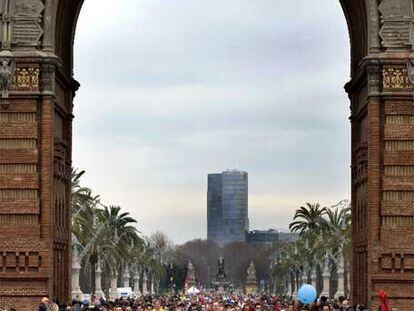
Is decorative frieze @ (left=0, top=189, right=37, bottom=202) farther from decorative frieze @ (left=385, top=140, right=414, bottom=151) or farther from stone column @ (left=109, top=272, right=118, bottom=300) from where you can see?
stone column @ (left=109, top=272, right=118, bottom=300)

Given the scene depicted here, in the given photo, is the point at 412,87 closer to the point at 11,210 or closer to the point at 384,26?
the point at 384,26

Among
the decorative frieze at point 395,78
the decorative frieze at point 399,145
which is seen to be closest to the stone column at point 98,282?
the decorative frieze at point 399,145

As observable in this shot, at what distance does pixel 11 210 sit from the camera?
1644 inches

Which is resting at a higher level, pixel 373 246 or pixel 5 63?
pixel 5 63


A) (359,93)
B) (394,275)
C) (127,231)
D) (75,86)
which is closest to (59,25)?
(75,86)

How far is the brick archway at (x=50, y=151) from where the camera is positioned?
4175 centimetres

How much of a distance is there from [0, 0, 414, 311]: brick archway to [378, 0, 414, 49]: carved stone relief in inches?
1.2

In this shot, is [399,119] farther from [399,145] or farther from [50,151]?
[50,151]

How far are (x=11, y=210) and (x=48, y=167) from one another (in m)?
1.74

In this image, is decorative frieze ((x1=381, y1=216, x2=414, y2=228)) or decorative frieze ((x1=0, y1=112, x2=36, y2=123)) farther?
decorative frieze ((x1=381, y1=216, x2=414, y2=228))

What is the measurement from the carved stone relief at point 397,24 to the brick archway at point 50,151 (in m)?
0.03

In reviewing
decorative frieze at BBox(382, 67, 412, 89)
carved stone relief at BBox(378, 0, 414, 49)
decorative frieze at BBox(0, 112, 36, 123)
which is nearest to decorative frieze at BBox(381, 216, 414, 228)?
decorative frieze at BBox(382, 67, 412, 89)

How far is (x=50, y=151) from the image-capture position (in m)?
42.1

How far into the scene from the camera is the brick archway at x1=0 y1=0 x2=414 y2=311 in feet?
137
